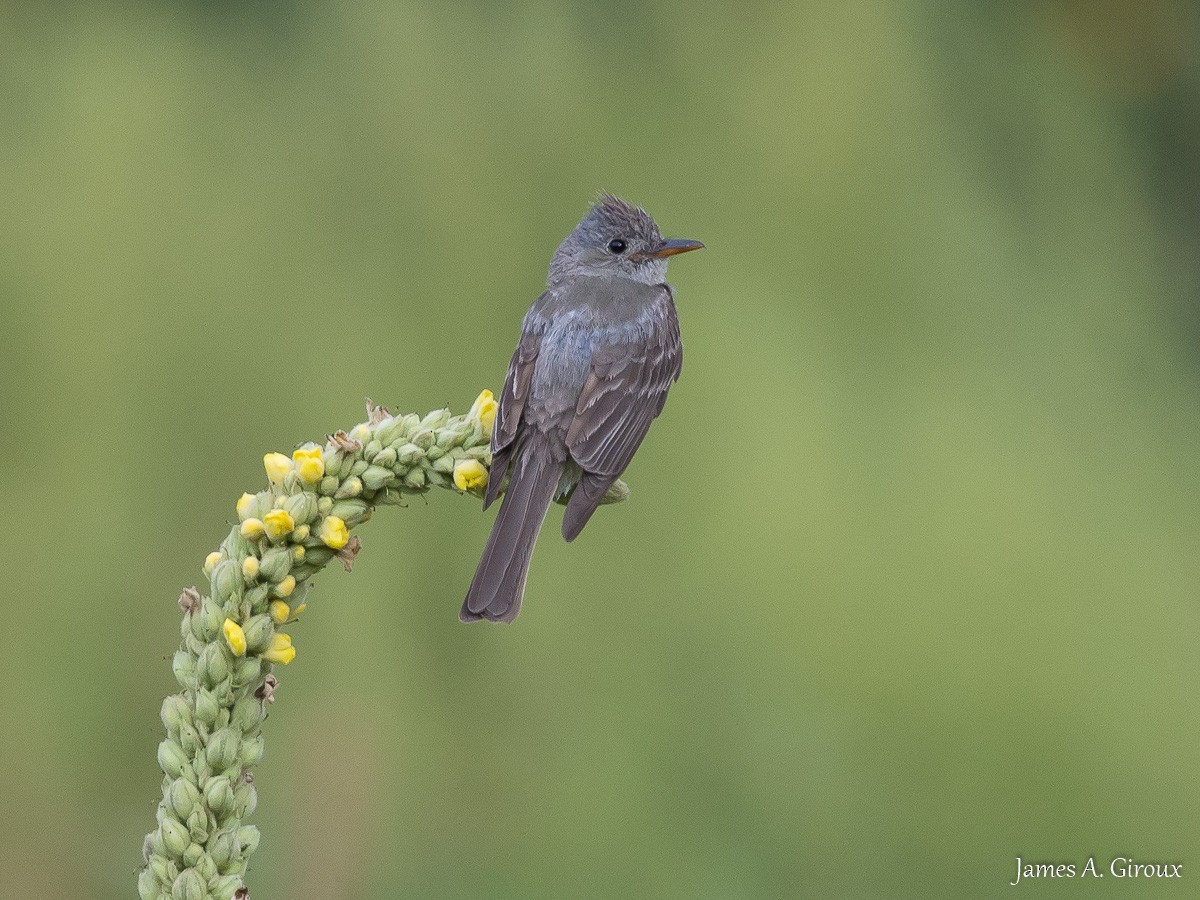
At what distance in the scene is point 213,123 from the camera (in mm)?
2984

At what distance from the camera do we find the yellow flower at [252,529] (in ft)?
3.54

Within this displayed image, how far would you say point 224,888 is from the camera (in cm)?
100

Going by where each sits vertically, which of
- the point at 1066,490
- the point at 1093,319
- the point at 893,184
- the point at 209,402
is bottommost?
the point at 1066,490

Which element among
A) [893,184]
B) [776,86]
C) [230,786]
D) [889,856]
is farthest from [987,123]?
A: [230,786]

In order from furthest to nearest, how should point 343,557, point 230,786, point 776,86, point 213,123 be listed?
point 776,86 < point 213,123 < point 343,557 < point 230,786

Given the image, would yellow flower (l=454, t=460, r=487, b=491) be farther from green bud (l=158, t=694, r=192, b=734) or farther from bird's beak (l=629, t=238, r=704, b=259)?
bird's beak (l=629, t=238, r=704, b=259)

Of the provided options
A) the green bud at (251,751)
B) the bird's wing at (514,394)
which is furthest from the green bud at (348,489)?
the bird's wing at (514,394)

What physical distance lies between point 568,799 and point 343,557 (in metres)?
1.52

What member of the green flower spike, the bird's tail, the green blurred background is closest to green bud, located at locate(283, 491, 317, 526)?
the green flower spike

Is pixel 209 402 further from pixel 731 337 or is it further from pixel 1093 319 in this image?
pixel 1093 319

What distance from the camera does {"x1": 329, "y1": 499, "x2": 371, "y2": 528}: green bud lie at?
3.77 ft

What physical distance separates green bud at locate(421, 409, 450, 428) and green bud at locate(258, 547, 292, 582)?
26cm

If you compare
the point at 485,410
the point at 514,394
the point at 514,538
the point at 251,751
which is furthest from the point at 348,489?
the point at 514,394

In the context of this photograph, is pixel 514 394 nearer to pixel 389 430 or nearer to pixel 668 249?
pixel 668 249
